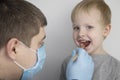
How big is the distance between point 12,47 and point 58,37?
0.57 metres

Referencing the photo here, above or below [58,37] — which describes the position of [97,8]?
above

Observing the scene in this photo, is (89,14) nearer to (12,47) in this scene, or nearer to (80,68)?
(80,68)

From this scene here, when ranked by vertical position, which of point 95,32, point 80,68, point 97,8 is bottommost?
point 80,68

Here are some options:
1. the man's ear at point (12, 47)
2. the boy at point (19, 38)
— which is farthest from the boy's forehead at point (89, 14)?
the man's ear at point (12, 47)

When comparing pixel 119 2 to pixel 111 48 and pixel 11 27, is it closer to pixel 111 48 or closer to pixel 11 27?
pixel 111 48

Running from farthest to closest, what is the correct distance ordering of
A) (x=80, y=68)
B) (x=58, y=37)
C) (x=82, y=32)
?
(x=58, y=37), (x=82, y=32), (x=80, y=68)

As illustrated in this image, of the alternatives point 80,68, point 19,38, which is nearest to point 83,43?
point 80,68

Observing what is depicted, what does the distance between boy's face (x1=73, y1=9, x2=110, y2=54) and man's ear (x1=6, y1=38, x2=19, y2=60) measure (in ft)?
1.36

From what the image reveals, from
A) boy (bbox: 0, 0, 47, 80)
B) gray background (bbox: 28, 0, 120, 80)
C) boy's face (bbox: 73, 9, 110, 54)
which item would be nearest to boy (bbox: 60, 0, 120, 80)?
boy's face (bbox: 73, 9, 110, 54)

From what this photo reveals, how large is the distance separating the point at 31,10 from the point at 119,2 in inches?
25.7

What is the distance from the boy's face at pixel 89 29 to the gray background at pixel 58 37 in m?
0.20

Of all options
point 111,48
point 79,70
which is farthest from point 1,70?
point 111,48

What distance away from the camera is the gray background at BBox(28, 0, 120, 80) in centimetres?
146

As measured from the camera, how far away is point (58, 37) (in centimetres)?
151
